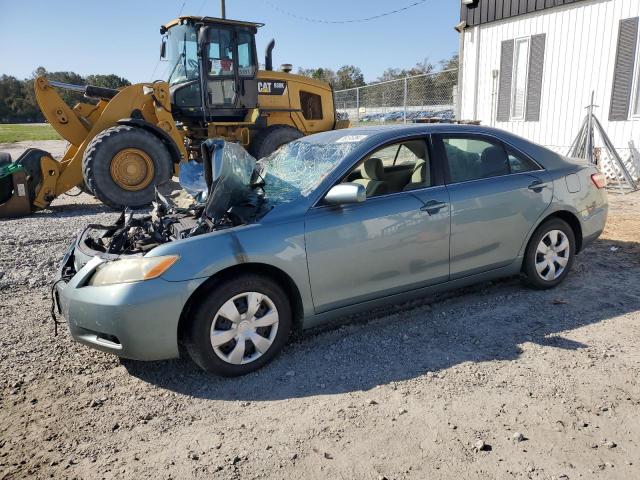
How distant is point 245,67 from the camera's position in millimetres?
10406

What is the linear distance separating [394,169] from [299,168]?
860 mm

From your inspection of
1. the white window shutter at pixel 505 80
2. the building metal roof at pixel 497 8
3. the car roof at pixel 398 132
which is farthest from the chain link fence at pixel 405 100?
the car roof at pixel 398 132

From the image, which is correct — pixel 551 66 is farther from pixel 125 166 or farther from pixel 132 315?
pixel 132 315

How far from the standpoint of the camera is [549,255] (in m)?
4.66

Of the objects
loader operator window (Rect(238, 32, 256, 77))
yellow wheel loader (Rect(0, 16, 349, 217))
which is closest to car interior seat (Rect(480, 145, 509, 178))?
yellow wheel loader (Rect(0, 16, 349, 217))

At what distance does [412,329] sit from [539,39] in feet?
32.5

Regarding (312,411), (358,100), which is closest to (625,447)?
(312,411)

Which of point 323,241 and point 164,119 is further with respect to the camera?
point 164,119

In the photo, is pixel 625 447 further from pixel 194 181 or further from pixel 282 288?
pixel 194 181

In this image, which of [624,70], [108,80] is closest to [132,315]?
[624,70]

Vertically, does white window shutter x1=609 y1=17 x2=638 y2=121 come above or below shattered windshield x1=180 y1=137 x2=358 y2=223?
above

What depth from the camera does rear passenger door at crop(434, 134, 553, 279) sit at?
162 inches

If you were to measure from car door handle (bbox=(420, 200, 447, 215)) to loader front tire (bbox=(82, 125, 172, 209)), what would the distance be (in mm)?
5926

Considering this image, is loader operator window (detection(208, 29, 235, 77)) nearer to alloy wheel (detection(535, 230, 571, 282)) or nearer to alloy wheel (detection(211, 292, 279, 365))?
alloy wheel (detection(535, 230, 571, 282))
